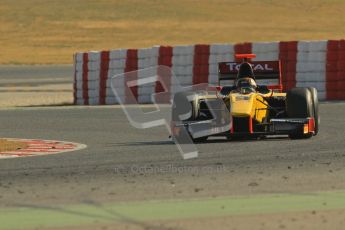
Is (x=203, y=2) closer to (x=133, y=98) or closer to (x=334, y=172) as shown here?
(x=133, y=98)

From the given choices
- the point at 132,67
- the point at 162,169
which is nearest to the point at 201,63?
the point at 132,67

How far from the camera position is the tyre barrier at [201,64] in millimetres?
22484

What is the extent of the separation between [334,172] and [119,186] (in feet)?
7.32

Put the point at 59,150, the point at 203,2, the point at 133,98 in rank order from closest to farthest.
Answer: the point at 59,150 < the point at 133,98 < the point at 203,2

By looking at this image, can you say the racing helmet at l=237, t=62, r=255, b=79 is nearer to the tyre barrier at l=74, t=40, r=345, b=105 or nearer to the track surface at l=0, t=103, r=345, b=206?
the track surface at l=0, t=103, r=345, b=206

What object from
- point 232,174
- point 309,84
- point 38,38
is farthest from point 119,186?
point 38,38

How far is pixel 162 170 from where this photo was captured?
11359mm

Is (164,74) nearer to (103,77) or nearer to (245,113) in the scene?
(103,77)

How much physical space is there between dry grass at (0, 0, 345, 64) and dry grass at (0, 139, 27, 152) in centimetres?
3543

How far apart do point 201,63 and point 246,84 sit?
324 inches

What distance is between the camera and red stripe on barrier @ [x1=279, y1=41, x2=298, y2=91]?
22703mm

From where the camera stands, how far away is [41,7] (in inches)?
2837

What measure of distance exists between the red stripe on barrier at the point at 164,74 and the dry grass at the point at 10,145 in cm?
872

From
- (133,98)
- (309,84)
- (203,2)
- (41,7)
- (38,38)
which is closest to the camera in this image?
(309,84)
